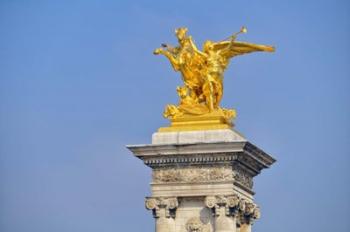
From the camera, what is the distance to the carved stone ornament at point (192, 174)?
48.6 meters

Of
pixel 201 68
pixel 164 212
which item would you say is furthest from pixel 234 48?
pixel 164 212

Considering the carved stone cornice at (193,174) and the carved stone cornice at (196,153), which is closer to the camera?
the carved stone cornice at (196,153)

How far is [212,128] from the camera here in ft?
161

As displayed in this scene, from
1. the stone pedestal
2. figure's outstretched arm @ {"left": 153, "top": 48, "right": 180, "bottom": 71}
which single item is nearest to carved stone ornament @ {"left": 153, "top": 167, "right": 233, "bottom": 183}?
the stone pedestal

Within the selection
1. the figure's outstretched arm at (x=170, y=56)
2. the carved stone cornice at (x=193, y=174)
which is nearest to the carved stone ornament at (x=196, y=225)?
the carved stone cornice at (x=193, y=174)

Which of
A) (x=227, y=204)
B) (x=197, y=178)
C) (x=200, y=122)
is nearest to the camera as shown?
(x=227, y=204)

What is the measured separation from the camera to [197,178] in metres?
48.8

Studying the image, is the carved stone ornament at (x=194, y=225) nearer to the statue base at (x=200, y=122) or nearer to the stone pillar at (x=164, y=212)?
the stone pillar at (x=164, y=212)

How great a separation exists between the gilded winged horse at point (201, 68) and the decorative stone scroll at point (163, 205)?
255 centimetres

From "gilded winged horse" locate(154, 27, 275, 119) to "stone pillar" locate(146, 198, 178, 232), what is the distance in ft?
8.50

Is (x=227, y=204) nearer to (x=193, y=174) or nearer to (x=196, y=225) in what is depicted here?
(x=196, y=225)

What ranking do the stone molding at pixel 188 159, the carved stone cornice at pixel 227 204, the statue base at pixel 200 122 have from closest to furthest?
the carved stone cornice at pixel 227 204, the stone molding at pixel 188 159, the statue base at pixel 200 122

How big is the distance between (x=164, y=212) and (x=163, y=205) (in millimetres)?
209

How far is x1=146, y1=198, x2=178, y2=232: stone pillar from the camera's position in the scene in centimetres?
4878
